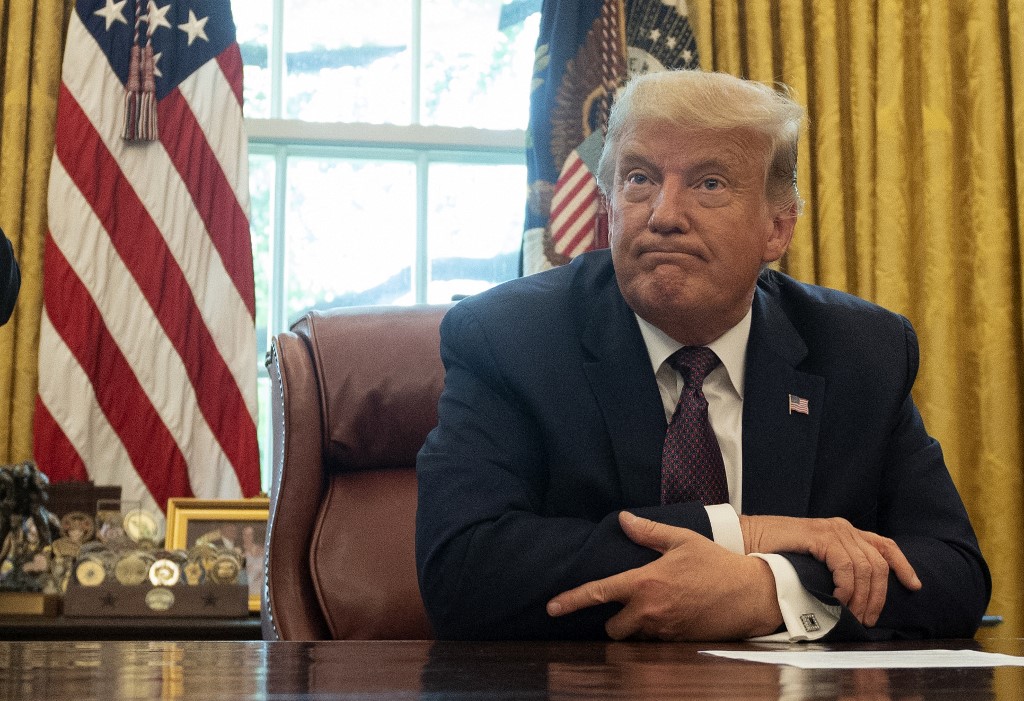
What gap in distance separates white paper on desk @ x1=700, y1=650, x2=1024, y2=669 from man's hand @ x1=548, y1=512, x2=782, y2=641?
286mm

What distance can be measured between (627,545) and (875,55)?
2.91 metres

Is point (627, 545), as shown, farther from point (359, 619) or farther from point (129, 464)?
point (129, 464)

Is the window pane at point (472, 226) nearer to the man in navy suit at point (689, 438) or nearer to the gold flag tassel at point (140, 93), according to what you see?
the gold flag tassel at point (140, 93)

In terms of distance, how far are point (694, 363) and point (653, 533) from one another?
1.38 ft

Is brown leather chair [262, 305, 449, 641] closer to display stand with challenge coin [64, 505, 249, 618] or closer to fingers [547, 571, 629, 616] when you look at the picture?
display stand with challenge coin [64, 505, 249, 618]

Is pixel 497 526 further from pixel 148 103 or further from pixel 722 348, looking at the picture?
pixel 148 103

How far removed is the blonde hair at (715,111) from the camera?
5.98 ft

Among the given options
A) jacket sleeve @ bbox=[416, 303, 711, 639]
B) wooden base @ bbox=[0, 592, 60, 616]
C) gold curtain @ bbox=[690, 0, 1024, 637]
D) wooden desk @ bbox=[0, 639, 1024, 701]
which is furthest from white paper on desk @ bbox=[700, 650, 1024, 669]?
gold curtain @ bbox=[690, 0, 1024, 637]

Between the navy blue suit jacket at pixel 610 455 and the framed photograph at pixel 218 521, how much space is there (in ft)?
4.66

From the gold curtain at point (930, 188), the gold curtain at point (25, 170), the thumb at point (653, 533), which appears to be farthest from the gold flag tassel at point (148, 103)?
the thumb at point (653, 533)

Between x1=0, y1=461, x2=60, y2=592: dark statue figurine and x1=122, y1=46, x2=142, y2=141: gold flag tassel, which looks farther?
x1=122, y1=46, x2=142, y2=141: gold flag tassel

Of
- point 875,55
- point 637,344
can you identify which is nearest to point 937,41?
point 875,55

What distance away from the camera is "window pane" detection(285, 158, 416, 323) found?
12.7 feet

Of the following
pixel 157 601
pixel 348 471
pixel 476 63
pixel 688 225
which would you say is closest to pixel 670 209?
pixel 688 225
